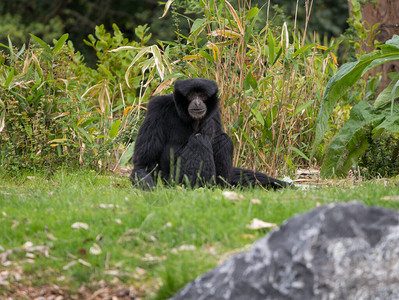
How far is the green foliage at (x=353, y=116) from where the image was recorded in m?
6.81

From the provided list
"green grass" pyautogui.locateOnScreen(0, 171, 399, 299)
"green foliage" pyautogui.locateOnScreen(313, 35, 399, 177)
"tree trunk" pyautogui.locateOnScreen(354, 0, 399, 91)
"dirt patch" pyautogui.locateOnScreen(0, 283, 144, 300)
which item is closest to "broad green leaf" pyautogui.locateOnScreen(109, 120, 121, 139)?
"green grass" pyautogui.locateOnScreen(0, 171, 399, 299)

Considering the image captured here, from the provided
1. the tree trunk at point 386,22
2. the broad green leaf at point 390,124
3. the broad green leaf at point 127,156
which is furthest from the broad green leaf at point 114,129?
the tree trunk at point 386,22

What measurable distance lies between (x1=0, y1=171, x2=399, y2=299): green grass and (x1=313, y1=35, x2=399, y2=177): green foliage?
1670mm

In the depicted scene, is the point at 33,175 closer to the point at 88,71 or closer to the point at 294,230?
the point at 88,71

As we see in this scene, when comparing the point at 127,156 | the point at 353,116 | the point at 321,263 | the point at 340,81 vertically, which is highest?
the point at 340,81

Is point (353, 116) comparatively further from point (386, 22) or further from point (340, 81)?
point (386, 22)

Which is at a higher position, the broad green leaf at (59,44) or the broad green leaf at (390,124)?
the broad green leaf at (59,44)

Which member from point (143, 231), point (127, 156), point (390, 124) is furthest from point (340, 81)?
point (143, 231)

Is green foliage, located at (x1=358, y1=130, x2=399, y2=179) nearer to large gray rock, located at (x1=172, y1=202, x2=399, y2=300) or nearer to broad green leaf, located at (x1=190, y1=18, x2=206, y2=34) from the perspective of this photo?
broad green leaf, located at (x1=190, y1=18, x2=206, y2=34)

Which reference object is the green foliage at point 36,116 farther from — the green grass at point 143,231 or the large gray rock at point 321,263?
the large gray rock at point 321,263

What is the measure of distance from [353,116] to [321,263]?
14.5 feet

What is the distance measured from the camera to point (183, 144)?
6.95 m

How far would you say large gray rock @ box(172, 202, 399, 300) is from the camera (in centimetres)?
317

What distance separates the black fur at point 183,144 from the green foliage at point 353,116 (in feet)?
2.62
